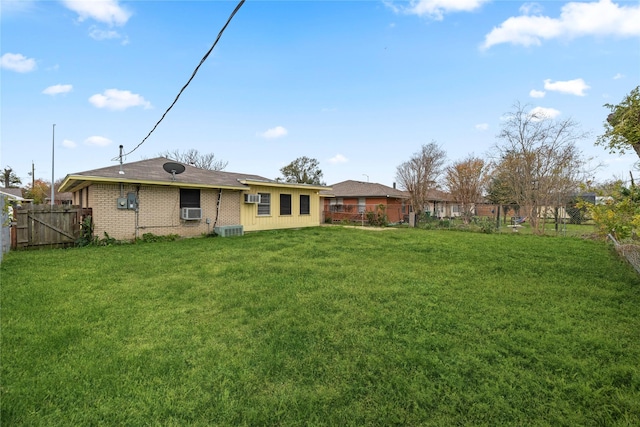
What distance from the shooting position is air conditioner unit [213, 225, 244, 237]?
11.3 m

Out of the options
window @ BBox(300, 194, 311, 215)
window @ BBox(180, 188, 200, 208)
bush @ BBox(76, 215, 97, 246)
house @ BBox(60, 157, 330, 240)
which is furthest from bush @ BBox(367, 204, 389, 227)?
bush @ BBox(76, 215, 97, 246)

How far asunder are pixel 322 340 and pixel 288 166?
3736cm

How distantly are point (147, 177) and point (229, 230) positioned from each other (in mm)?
3469

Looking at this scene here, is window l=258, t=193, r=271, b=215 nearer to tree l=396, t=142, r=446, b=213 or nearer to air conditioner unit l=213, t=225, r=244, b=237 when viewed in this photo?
air conditioner unit l=213, t=225, r=244, b=237

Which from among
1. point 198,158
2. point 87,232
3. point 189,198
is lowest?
point 87,232

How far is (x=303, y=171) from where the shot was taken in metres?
39.1

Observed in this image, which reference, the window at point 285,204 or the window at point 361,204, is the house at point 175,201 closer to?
the window at point 285,204

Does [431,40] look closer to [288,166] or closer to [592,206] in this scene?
[592,206]

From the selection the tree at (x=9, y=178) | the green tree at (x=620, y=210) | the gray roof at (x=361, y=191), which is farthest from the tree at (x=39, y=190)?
the green tree at (x=620, y=210)

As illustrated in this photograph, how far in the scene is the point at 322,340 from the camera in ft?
9.42

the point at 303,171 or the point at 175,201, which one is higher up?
the point at 303,171

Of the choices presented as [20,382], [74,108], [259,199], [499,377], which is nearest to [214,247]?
[259,199]

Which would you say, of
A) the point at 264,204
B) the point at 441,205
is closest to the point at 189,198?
the point at 264,204

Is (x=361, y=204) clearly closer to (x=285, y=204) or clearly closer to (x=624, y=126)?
(x=285, y=204)
